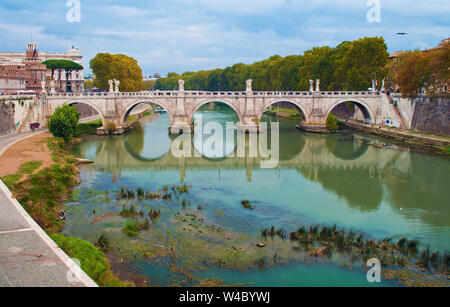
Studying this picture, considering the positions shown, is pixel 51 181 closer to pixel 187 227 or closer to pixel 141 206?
pixel 141 206

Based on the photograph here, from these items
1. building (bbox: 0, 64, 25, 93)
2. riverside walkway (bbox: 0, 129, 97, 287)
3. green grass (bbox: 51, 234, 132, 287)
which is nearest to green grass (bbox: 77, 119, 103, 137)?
building (bbox: 0, 64, 25, 93)

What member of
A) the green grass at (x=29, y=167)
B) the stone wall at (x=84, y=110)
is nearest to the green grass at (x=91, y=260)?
the green grass at (x=29, y=167)

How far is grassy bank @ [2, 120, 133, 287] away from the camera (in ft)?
42.5

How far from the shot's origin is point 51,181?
2261 cm

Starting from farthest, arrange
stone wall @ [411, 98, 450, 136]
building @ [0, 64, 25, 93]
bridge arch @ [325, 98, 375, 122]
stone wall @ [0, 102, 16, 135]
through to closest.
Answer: building @ [0, 64, 25, 93] → bridge arch @ [325, 98, 375, 122] → stone wall @ [411, 98, 450, 136] → stone wall @ [0, 102, 16, 135]

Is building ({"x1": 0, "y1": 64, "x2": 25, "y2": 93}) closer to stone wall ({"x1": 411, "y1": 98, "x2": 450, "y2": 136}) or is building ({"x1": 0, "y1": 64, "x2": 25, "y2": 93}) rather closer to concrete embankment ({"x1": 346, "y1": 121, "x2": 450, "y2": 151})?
concrete embankment ({"x1": 346, "y1": 121, "x2": 450, "y2": 151})

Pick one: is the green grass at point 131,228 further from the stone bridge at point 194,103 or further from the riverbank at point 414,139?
the stone bridge at point 194,103

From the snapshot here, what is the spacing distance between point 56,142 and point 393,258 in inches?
1142

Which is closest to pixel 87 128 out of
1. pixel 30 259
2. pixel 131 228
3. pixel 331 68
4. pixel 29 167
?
pixel 29 167

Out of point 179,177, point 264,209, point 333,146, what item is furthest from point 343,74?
point 264,209

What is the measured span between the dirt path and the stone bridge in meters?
13.0

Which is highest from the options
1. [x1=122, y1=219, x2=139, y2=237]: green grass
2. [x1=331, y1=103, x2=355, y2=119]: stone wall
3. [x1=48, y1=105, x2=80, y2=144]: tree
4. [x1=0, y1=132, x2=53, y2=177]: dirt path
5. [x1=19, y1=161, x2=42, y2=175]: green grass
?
[x1=331, y1=103, x2=355, y2=119]: stone wall

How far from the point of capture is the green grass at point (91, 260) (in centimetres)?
1221

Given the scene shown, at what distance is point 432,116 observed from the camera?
130 ft
